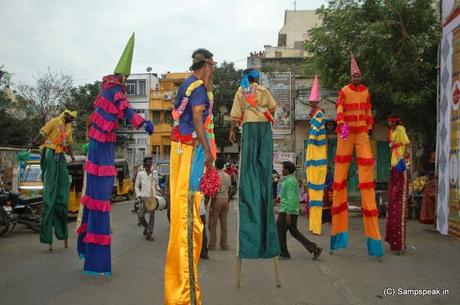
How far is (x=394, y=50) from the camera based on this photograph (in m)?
14.3

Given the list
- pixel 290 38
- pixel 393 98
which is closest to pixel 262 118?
pixel 393 98

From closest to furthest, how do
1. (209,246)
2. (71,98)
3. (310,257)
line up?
1. (310,257)
2. (209,246)
3. (71,98)

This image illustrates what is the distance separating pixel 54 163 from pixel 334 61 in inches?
448

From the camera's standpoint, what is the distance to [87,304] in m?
4.96

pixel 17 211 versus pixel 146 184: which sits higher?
pixel 146 184

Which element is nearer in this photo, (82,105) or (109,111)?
(109,111)

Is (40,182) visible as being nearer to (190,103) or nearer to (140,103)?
(190,103)

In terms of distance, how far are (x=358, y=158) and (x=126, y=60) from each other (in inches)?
163

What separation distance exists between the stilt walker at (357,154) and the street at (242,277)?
24.8 inches

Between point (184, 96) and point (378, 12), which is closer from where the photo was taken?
point (184, 96)

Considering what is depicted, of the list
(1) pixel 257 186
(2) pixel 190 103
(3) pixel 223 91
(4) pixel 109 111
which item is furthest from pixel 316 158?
(3) pixel 223 91

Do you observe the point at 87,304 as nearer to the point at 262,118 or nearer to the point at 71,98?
the point at 262,118

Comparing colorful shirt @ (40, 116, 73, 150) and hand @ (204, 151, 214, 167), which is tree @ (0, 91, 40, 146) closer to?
colorful shirt @ (40, 116, 73, 150)

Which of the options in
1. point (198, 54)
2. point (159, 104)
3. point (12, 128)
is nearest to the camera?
point (198, 54)
